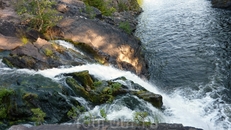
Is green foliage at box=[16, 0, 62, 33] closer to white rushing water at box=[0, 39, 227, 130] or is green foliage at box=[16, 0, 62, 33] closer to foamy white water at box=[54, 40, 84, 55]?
foamy white water at box=[54, 40, 84, 55]

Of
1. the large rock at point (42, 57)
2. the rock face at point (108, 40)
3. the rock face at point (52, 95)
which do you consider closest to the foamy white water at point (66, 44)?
the rock face at point (108, 40)

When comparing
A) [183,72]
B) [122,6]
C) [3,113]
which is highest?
[3,113]

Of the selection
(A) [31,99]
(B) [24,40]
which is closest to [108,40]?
(B) [24,40]

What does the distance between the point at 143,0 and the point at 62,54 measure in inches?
2172

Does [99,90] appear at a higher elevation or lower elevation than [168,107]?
higher

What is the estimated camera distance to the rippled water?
16641mm

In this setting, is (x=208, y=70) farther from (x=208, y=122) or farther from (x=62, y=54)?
(x=62, y=54)

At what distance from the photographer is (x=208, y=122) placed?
13336 millimetres

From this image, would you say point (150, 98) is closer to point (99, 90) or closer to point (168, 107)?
point (168, 107)

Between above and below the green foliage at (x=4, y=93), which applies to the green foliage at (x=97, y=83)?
below

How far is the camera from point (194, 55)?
24094 mm

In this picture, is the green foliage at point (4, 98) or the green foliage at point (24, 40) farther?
the green foliage at point (24, 40)

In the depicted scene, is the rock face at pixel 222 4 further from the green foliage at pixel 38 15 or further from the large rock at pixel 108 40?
the green foliage at pixel 38 15

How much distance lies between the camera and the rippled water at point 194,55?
16641 mm
